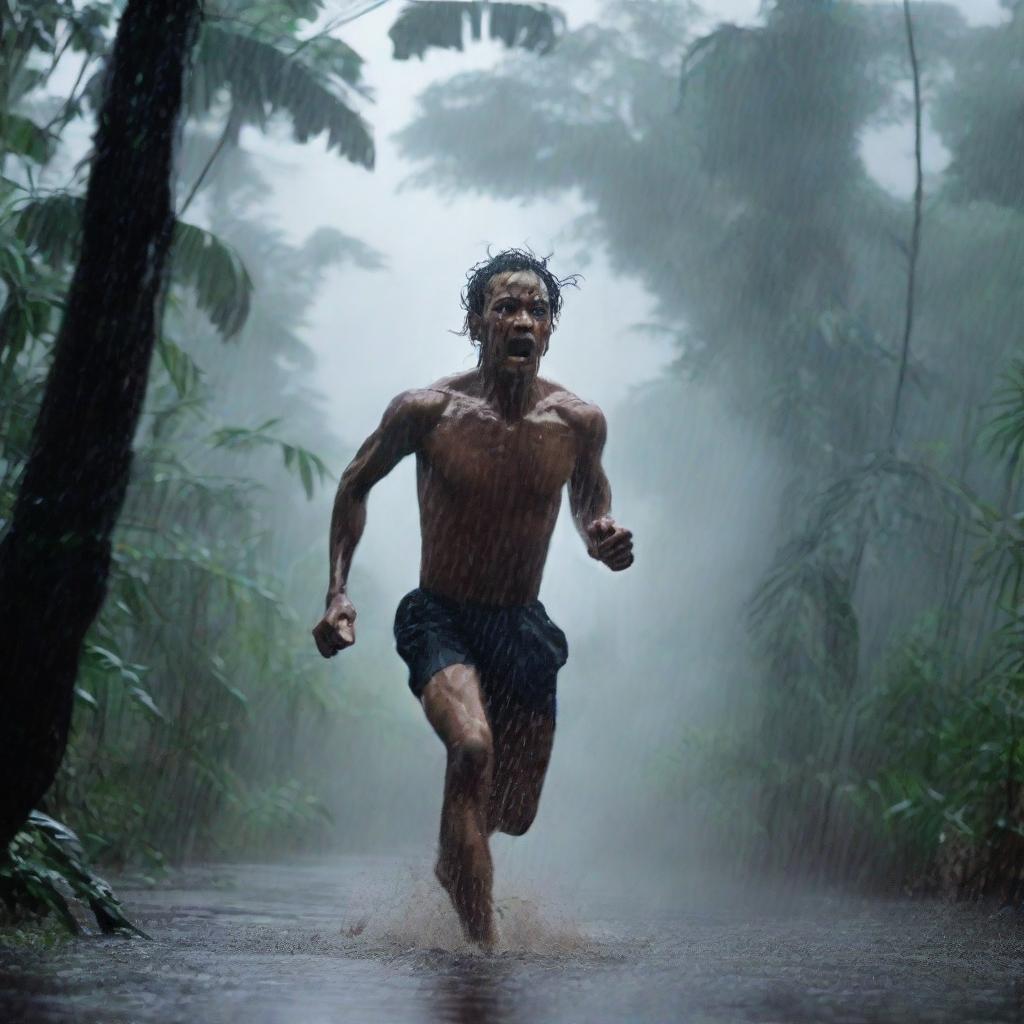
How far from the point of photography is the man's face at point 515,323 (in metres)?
5.19

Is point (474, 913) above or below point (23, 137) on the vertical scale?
below

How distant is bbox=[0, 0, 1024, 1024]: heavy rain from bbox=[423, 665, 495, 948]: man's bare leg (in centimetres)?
1

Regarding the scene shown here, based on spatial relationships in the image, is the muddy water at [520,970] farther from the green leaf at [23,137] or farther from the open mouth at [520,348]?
the green leaf at [23,137]

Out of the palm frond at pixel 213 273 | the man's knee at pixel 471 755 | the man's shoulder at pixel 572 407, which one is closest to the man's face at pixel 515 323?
the man's shoulder at pixel 572 407

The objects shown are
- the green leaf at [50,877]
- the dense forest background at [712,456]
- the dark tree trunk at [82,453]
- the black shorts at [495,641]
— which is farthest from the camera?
the dense forest background at [712,456]

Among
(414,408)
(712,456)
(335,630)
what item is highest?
(712,456)

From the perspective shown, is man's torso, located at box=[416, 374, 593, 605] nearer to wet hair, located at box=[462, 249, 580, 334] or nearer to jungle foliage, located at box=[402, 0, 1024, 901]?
wet hair, located at box=[462, 249, 580, 334]

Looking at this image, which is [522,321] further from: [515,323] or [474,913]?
[474,913]

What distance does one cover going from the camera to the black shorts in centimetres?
515

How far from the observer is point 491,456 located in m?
5.16

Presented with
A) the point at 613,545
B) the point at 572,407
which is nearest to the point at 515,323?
the point at 572,407

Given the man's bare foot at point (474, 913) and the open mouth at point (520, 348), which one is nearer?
the man's bare foot at point (474, 913)

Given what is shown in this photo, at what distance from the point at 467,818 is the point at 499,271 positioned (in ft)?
5.60

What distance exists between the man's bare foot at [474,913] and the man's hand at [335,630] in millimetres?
681
